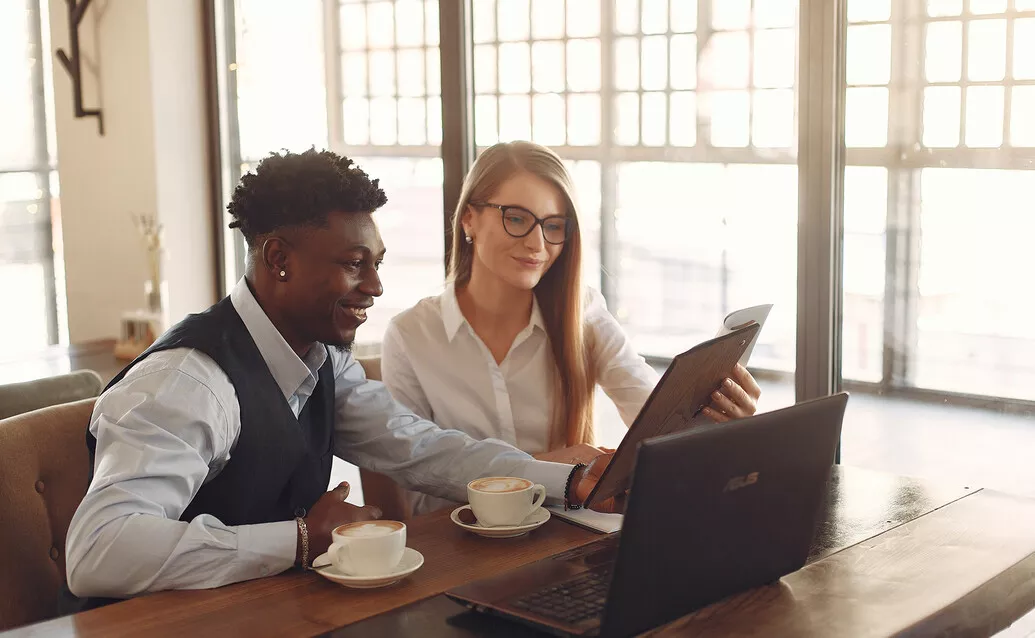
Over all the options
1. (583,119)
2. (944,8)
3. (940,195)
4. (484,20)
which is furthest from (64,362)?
(944,8)

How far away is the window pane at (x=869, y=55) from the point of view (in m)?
2.45

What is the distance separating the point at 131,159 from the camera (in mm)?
3957

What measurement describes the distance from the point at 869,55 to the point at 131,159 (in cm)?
264

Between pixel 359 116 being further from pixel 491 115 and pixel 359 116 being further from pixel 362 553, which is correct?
pixel 362 553

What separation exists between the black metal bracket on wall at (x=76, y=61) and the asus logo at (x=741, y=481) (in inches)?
134

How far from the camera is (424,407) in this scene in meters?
2.29

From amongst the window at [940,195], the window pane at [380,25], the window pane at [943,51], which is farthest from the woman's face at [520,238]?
the window pane at [380,25]

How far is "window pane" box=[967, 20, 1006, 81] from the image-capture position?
90.9 inches

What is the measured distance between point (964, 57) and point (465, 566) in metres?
1.62

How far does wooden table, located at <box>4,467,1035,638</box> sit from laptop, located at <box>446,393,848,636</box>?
39 mm

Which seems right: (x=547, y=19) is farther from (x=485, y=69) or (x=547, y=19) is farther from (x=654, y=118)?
(x=654, y=118)

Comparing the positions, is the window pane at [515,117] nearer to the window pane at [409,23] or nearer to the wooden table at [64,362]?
the window pane at [409,23]

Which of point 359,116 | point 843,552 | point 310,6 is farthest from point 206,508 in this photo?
point 310,6

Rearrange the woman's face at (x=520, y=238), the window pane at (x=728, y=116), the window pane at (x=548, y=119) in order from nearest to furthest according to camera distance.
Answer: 1. the woman's face at (x=520, y=238)
2. the window pane at (x=728, y=116)
3. the window pane at (x=548, y=119)
